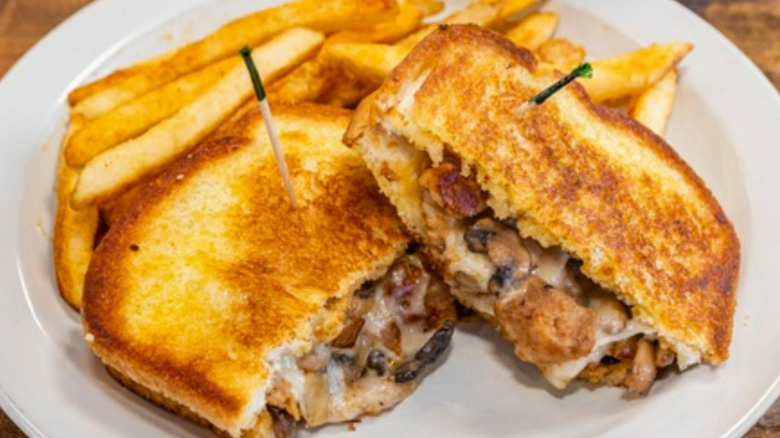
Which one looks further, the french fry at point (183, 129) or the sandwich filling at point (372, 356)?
the french fry at point (183, 129)

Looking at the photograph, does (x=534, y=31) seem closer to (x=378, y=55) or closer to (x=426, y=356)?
(x=378, y=55)

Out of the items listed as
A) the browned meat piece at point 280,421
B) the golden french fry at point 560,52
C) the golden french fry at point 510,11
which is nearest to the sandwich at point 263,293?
the browned meat piece at point 280,421

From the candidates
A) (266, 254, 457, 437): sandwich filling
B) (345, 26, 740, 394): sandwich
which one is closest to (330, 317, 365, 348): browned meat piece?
(266, 254, 457, 437): sandwich filling

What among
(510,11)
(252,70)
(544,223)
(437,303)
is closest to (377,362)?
(437,303)

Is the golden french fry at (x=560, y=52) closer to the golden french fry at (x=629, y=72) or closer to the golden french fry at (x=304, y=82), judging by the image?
the golden french fry at (x=629, y=72)

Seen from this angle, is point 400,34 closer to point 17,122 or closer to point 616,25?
point 616,25

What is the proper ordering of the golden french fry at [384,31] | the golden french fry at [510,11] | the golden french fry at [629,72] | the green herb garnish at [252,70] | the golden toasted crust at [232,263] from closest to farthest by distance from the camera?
the green herb garnish at [252,70] < the golden toasted crust at [232,263] < the golden french fry at [629,72] < the golden french fry at [384,31] < the golden french fry at [510,11]
